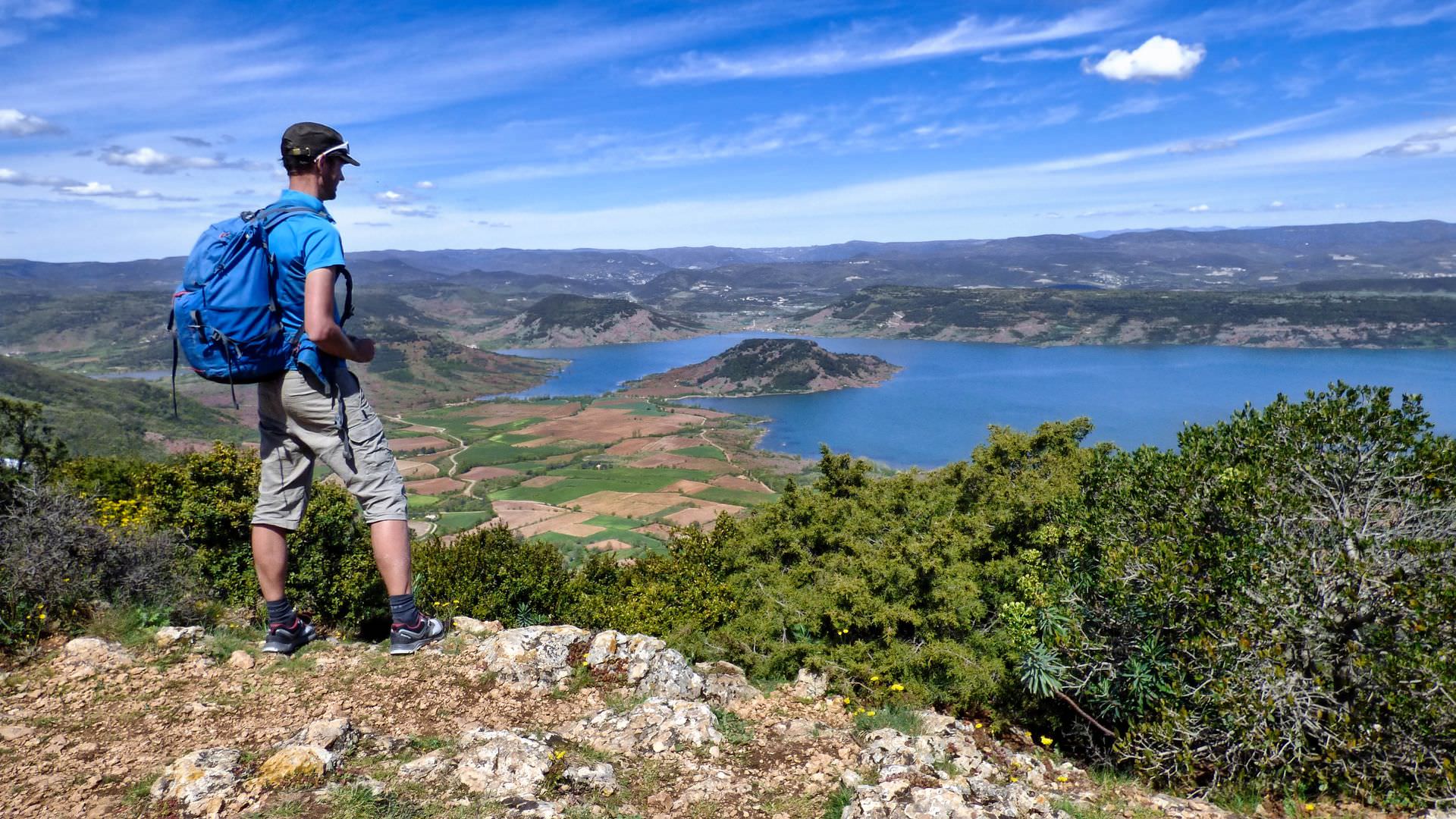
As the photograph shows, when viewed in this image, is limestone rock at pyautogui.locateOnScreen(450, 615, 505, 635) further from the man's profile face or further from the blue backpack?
the man's profile face

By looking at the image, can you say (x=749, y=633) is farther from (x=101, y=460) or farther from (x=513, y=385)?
(x=513, y=385)

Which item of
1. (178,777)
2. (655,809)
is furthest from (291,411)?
(655,809)

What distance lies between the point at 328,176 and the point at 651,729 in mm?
4042

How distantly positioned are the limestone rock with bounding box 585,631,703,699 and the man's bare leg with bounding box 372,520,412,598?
198 centimetres

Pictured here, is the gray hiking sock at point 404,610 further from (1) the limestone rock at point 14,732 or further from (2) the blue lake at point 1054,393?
(2) the blue lake at point 1054,393

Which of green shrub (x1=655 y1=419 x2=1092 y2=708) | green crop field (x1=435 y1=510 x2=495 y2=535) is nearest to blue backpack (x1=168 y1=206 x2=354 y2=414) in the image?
green shrub (x1=655 y1=419 x2=1092 y2=708)

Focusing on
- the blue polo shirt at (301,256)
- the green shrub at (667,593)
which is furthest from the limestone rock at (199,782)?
the green shrub at (667,593)

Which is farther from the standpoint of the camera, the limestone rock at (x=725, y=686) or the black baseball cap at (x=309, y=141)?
the limestone rock at (x=725, y=686)

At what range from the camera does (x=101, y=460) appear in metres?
22.6

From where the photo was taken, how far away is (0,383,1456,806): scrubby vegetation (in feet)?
18.7

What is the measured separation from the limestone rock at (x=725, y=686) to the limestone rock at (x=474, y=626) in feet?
6.59

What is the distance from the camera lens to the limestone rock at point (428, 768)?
3.98 meters

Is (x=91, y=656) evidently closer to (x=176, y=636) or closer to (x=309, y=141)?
(x=176, y=636)

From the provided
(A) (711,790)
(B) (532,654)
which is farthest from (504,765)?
(B) (532,654)
